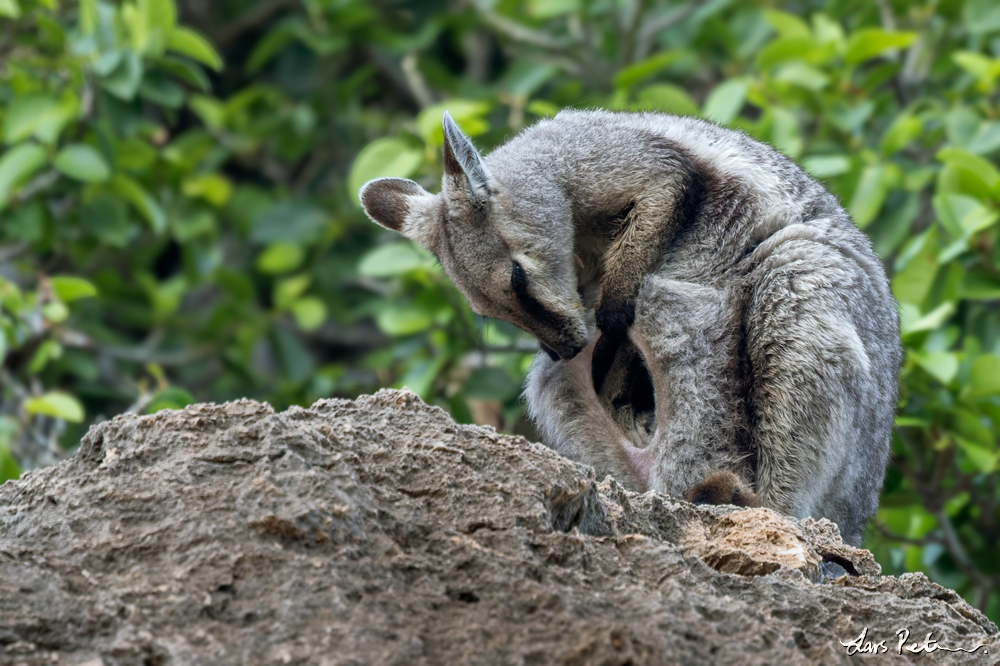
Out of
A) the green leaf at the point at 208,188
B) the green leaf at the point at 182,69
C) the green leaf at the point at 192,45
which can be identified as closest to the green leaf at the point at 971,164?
the green leaf at the point at 192,45

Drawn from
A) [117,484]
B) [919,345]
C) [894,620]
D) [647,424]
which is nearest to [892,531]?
[919,345]

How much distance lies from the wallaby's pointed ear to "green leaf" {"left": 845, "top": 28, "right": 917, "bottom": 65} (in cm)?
386

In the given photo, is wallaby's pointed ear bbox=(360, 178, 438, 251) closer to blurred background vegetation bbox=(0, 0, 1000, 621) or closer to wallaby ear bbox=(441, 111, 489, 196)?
wallaby ear bbox=(441, 111, 489, 196)

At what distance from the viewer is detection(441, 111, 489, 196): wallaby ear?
16.9 ft

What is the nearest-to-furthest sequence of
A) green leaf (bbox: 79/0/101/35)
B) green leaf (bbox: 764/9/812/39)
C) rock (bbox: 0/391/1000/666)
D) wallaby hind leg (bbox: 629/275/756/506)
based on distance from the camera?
rock (bbox: 0/391/1000/666) < wallaby hind leg (bbox: 629/275/756/506) < green leaf (bbox: 79/0/101/35) < green leaf (bbox: 764/9/812/39)

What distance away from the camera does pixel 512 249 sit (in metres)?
5.14

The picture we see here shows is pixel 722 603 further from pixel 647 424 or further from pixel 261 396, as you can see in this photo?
pixel 261 396

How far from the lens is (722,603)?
111 inches

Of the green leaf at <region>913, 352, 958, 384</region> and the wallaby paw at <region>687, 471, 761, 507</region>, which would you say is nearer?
the wallaby paw at <region>687, 471, 761, 507</region>

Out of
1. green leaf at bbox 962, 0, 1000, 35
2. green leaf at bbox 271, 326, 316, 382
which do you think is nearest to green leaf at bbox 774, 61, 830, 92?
green leaf at bbox 962, 0, 1000, 35

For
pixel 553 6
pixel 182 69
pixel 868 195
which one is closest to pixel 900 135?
pixel 868 195

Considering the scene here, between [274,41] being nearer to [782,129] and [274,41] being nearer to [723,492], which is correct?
[782,129]

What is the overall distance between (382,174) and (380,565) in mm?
4936

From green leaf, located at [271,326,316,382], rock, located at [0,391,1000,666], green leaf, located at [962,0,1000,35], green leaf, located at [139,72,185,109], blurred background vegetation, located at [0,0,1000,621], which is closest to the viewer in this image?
rock, located at [0,391,1000,666]
